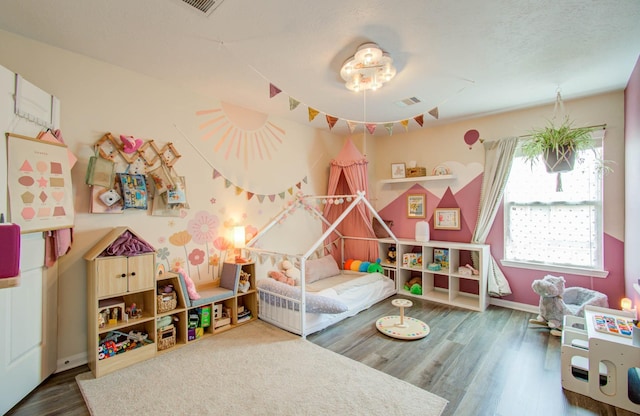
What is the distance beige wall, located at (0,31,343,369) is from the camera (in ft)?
8.09

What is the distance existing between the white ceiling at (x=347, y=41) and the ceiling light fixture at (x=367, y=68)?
0.21 ft

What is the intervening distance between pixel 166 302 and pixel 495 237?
4.21 m

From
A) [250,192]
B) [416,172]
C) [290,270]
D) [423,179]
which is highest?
[416,172]

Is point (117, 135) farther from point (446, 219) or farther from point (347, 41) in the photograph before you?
point (446, 219)

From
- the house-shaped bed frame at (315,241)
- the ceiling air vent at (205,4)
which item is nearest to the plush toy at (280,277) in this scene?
the house-shaped bed frame at (315,241)

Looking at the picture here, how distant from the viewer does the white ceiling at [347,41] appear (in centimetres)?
191

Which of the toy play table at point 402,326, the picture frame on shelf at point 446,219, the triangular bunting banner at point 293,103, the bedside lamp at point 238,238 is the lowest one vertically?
the toy play table at point 402,326

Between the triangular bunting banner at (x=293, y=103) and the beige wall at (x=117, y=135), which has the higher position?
the triangular bunting banner at (x=293, y=103)

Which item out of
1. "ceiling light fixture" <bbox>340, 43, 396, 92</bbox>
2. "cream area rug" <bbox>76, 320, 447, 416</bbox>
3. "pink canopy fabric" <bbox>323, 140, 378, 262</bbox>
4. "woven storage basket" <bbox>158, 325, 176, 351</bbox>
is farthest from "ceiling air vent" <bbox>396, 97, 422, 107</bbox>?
"woven storage basket" <bbox>158, 325, 176, 351</bbox>

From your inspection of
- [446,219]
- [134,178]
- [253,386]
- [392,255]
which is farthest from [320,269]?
[134,178]

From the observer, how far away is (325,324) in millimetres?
3322

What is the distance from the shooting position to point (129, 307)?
2.76m

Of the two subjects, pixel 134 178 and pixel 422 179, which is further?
pixel 422 179

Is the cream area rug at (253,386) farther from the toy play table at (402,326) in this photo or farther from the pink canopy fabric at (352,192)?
the pink canopy fabric at (352,192)
